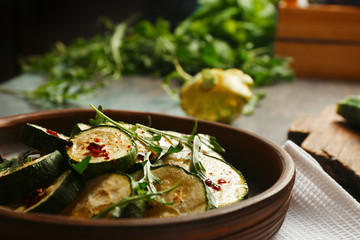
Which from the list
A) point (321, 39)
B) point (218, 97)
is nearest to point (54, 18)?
point (321, 39)

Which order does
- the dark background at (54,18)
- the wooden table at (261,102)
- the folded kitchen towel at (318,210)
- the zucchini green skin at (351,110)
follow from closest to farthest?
the folded kitchen towel at (318,210) → the zucchini green skin at (351,110) → the wooden table at (261,102) → the dark background at (54,18)

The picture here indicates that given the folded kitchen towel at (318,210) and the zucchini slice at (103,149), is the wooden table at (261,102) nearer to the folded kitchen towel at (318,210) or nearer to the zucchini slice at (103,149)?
the folded kitchen towel at (318,210)

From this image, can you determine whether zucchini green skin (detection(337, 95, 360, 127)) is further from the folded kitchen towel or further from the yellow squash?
the folded kitchen towel

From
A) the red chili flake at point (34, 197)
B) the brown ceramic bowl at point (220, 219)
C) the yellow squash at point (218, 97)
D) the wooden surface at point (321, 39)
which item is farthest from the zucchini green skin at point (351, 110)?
the wooden surface at point (321, 39)

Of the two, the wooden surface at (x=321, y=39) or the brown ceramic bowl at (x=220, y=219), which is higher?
the brown ceramic bowl at (x=220, y=219)

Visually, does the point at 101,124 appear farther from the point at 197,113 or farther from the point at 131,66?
the point at 131,66

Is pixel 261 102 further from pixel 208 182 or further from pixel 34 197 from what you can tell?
pixel 34 197

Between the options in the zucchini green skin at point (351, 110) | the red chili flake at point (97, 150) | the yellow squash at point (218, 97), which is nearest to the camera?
the red chili flake at point (97, 150)

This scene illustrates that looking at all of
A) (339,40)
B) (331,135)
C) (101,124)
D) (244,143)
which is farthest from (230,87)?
(339,40)

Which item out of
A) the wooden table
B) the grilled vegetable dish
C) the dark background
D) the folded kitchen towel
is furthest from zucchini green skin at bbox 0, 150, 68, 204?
the dark background
